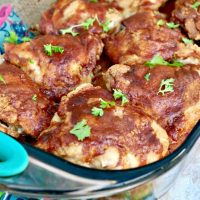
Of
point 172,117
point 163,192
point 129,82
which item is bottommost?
point 163,192

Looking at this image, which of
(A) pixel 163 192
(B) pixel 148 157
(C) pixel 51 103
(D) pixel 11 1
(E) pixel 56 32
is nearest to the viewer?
(B) pixel 148 157

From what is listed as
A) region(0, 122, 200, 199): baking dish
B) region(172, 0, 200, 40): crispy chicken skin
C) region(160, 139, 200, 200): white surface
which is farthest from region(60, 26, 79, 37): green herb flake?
region(0, 122, 200, 199): baking dish

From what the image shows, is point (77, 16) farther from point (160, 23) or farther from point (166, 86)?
point (166, 86)

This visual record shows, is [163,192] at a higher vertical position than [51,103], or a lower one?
lower

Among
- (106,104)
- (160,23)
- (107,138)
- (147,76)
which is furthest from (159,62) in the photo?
(107,138)

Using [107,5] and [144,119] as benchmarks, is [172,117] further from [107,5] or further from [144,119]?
[107,5]

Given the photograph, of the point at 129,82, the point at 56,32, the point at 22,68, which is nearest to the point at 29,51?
the point at 22,68
